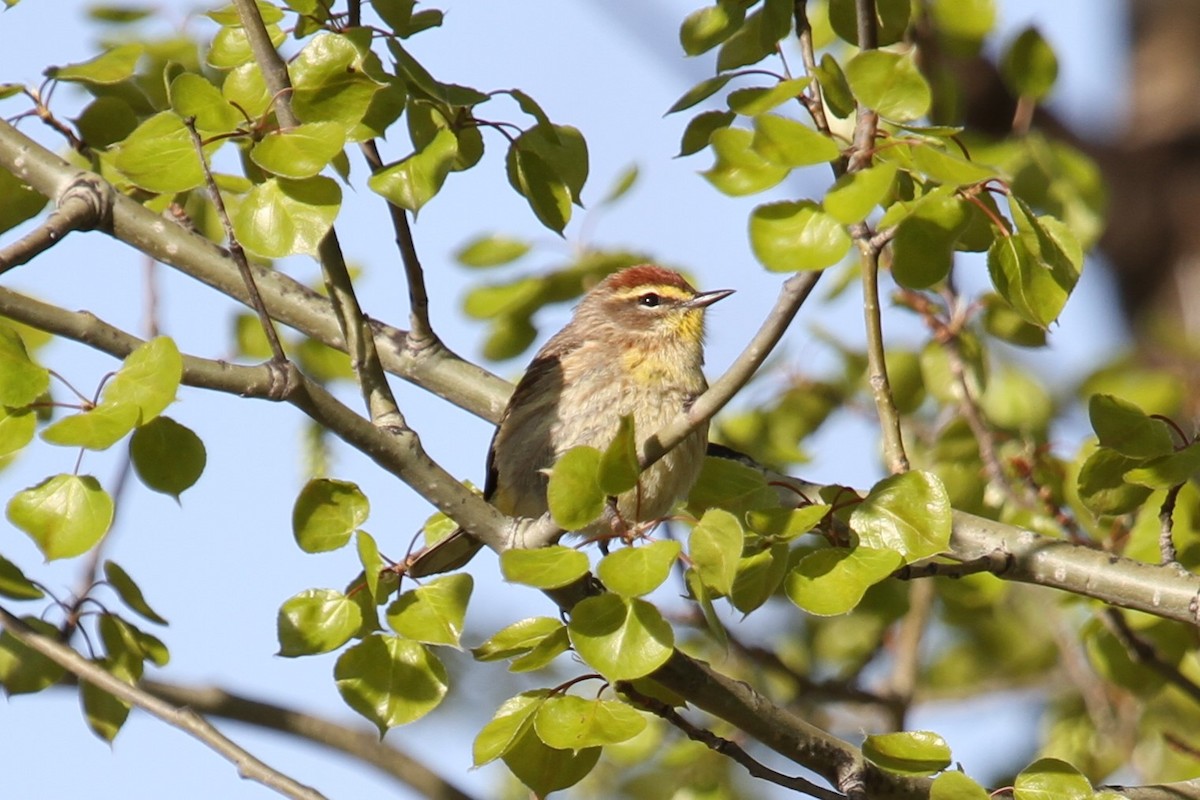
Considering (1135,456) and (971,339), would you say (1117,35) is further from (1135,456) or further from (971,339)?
(1135,456)

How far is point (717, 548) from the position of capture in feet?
9.32

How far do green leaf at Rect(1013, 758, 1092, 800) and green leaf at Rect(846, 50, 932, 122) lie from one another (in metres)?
1.35

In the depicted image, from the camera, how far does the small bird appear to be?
495 cm

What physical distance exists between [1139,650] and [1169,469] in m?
1.33

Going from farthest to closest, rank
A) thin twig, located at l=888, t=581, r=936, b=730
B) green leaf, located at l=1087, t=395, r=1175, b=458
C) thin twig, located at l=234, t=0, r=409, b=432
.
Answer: thin twig, located at l=888, t=581, r=936, b=730, green leaf, located at l=1087, t=395, r=1175, b=458, thin twig, located at l=234, t=0, r=409, b=432

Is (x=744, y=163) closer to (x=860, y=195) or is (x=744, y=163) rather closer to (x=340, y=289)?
(x=860, y=195)

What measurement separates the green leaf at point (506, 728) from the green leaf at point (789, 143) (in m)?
1.18

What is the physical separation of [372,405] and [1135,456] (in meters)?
1.71

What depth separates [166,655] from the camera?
3711 mm

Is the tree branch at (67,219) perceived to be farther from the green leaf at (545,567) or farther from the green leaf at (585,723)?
the green leaf at (585,723)

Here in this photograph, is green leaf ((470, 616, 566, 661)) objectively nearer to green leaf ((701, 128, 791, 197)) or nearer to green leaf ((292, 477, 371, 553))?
A: green leaf ((292, 477, 371, 553))

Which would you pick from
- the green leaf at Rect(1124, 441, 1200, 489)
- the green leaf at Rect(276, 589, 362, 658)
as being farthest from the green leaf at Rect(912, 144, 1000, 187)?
the green leaf at Rect(276, 589, 362, 658)

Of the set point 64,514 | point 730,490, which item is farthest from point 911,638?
point 64,514

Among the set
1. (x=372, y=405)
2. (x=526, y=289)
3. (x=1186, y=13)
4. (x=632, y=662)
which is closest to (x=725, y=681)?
(x=632, y=662)
